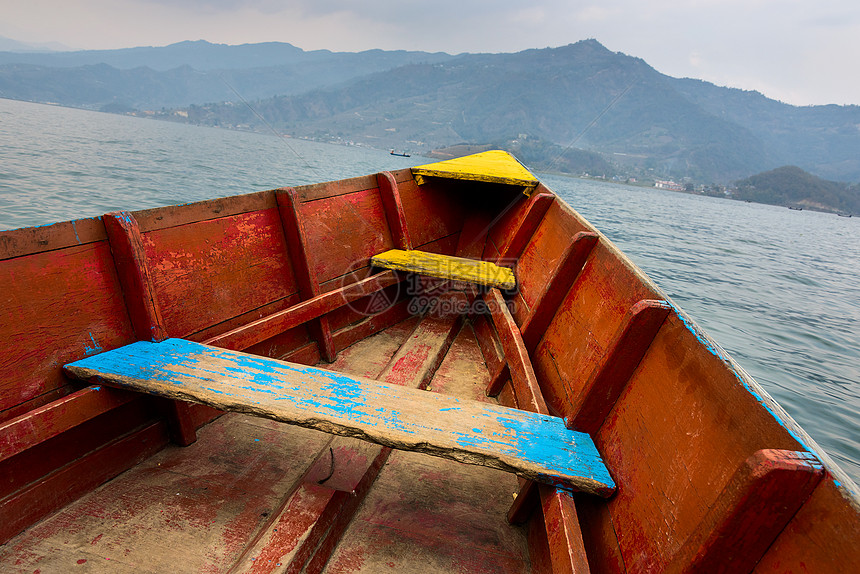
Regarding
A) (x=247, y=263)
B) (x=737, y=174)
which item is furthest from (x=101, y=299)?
(x=737, y=174)

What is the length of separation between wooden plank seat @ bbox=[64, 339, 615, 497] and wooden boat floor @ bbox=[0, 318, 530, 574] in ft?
1.96

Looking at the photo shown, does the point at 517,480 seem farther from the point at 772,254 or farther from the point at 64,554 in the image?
the point at 772,254

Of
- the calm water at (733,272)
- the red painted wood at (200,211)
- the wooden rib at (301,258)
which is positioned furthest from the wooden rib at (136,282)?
the calm water at (733,272)

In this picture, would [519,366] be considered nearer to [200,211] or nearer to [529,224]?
[529,224]

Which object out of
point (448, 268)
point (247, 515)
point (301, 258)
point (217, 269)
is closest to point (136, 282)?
point (217, 269)

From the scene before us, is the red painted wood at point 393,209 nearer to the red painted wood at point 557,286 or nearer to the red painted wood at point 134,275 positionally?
the red painted wood at point 557,286

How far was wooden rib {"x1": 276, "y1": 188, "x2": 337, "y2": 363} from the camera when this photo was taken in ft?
10.9

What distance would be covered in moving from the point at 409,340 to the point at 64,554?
8.33ft

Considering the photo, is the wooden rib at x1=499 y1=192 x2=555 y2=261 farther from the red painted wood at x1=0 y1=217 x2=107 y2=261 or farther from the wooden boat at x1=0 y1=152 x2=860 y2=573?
the red painted wood at x1=0 y1=217 x2=107 y2=261

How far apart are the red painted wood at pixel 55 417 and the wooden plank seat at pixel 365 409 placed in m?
0.11

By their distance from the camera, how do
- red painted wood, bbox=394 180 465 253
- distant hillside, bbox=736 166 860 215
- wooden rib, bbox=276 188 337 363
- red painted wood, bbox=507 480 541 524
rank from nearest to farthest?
red painted wood, bbox=507 480 541 524, wooden rib, bbox=276 188 337 363, red painted wood, bbox=394 180 465 253, distant hillside, bbox=736 166 860 215

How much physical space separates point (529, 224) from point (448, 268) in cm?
106

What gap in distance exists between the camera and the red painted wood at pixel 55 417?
1700 mm

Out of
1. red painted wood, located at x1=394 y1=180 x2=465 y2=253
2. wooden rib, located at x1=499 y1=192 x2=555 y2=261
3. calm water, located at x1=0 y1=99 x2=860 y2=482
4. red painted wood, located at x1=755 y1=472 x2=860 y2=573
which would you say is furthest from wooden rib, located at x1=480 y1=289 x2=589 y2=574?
calm water, located at x1=0 y1=99 x2=860 y2=482
